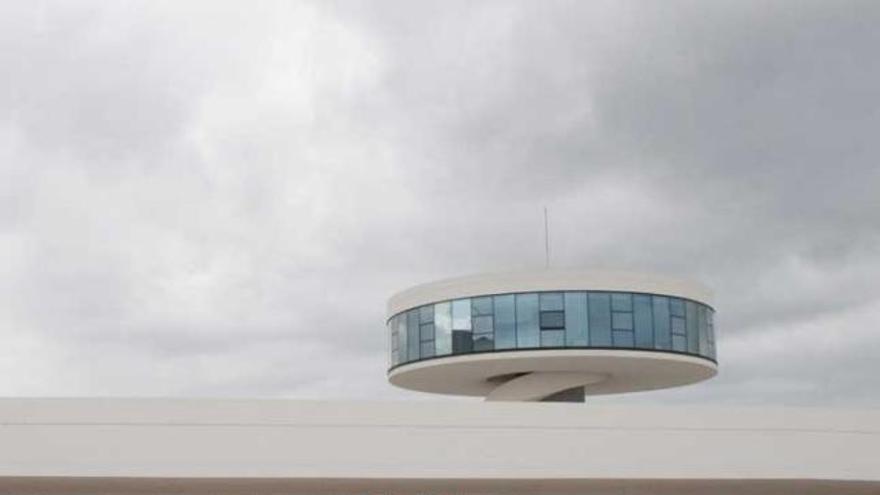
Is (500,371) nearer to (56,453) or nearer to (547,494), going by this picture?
→ (547,494)

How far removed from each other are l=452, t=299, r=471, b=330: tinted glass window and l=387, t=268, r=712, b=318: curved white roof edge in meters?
0.18

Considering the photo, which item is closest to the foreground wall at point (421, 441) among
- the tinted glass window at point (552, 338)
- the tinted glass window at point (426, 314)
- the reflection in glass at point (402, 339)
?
the tinted glass window at point (552, 338)

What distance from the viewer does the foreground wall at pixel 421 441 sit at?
25734mm

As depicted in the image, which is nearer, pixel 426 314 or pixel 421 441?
pixel 421 441

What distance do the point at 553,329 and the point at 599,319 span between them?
120cm

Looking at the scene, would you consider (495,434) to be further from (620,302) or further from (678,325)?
(678,325)

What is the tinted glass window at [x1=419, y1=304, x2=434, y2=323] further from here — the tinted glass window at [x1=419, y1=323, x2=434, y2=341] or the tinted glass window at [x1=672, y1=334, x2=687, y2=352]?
the tinted glass window at [x1=672, y1=334, x2=687, y2=352]

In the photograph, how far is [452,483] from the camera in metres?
28.0

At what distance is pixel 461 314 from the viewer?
110 ft

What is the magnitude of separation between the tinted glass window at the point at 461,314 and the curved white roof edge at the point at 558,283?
183mm

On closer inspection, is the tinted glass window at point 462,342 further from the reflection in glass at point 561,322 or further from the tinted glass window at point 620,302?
the tinted glass window at point 620,302

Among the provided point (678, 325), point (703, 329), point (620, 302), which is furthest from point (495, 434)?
point (703, 329)

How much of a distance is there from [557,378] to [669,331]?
3456mm

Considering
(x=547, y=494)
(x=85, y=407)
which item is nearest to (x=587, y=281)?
(x=547, y=494)
